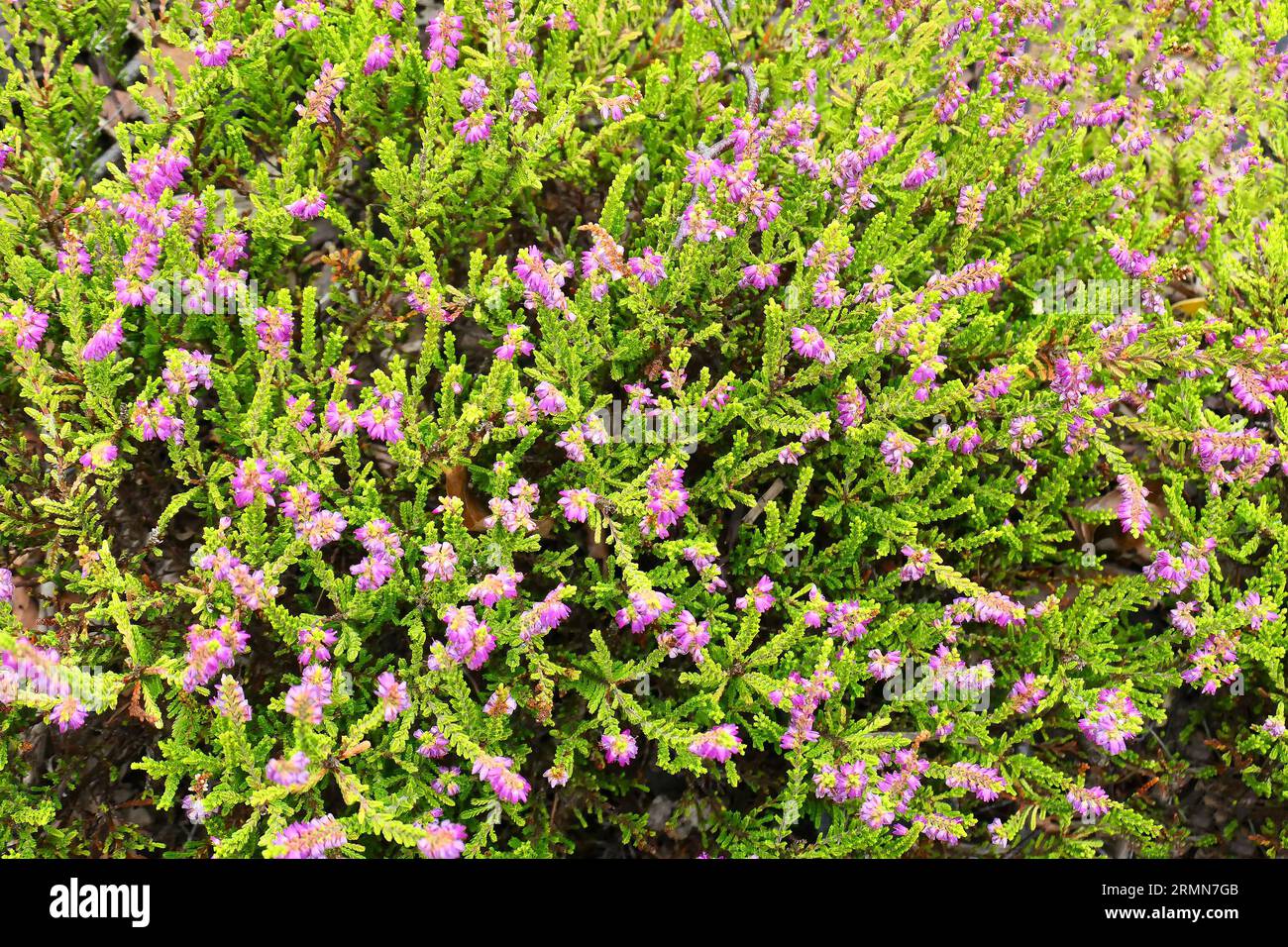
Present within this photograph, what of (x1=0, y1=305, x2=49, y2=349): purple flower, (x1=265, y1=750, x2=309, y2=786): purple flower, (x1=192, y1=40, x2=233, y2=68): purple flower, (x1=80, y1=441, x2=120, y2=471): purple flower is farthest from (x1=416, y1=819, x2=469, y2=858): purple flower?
(x1=192, y1=40, x2=233, y2=68): purple flower

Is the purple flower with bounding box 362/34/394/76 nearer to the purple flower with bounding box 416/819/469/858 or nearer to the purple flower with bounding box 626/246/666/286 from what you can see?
the purple flower with bounding box 626/246/666/286

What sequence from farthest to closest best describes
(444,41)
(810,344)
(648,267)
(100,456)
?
(444,41) < (648,267) < (810,344) < (100,456)

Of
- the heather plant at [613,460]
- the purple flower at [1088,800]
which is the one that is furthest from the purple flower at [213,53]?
the purple flower at [1088,800]

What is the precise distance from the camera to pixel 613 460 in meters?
2.98

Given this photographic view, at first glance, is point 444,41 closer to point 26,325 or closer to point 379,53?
point 379,53

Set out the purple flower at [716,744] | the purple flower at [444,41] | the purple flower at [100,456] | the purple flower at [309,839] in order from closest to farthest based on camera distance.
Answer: the purple flower at [309,839]
the purple flower at [716,744]
the purple flower at [100,456]
the purple flower at [444,41]

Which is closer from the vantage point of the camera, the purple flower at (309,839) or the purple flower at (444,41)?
the purple flower at (309,839)

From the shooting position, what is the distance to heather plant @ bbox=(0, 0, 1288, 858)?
8.63 feet

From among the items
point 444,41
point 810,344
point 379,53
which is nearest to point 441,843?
point 810,344

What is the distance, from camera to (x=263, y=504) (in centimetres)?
257

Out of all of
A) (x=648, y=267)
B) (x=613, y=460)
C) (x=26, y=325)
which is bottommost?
(x=613, y=460)

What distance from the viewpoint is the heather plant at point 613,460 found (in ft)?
8.63

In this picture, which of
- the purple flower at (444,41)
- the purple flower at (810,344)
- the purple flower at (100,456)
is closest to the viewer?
the purple flower at (100,456)

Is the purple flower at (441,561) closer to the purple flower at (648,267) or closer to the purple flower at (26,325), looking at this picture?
the purple flower at (648,267)
